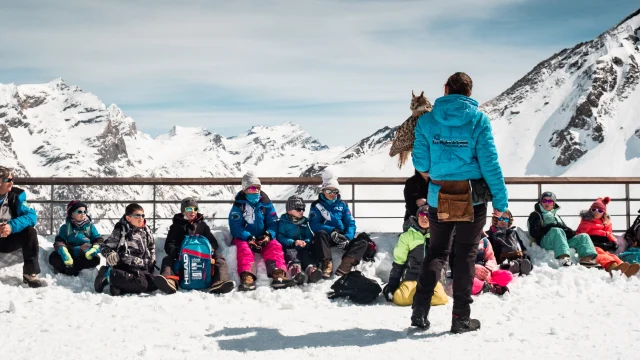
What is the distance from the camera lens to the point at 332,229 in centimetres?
832

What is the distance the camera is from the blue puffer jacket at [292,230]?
8.32 meters


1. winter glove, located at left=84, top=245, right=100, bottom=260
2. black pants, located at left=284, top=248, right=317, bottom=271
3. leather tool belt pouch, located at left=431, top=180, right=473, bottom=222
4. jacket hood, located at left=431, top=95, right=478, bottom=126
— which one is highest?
jacket hood, located at left=431, top=95, right=478, bottom=126

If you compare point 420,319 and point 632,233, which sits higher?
point 632,233

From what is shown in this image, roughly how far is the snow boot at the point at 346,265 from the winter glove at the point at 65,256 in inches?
133

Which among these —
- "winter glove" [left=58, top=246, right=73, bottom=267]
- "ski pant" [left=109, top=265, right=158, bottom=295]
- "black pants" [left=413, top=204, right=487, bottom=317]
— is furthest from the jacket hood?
"winter glove" [left=58, top=246, right=73, bottom=267]

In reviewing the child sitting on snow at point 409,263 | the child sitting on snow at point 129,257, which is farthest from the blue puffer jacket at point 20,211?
the child sitting on snow at point 409,263

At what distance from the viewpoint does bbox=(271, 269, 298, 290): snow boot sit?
754 centimetres

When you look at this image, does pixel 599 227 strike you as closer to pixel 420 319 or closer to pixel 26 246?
pixel 420 319

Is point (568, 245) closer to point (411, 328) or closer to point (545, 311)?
point (545, 311)

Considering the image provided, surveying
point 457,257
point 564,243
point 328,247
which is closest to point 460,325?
point 457,257

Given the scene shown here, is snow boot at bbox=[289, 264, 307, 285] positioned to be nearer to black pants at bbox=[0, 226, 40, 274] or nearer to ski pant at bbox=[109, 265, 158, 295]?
ski pant at bbox=[109, 265, 158, 295]

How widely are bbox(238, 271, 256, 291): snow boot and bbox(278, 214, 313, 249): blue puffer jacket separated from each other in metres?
0.78

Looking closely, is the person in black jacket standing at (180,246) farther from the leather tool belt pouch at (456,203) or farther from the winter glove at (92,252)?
the leather tool belt pouch at (456,203)

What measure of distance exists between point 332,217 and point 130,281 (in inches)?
108
